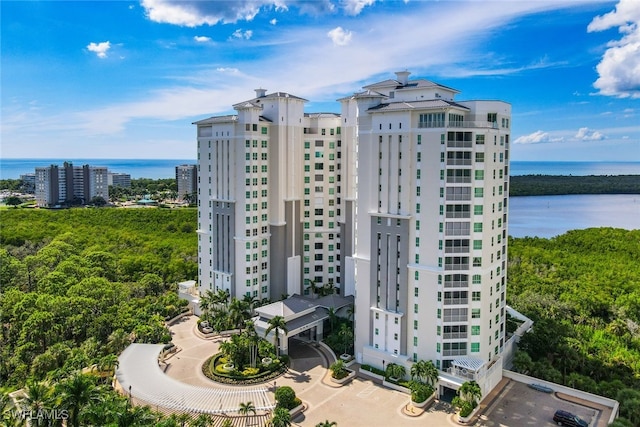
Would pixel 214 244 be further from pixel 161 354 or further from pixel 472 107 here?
pixel 472 107

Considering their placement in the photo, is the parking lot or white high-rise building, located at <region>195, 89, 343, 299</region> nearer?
the parking lot

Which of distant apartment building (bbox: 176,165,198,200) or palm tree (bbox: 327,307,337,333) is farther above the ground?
distant apartment building (bbox: 176,165,198,200)

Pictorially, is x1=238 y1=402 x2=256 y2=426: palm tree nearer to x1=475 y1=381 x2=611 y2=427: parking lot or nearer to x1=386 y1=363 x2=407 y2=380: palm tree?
x1=386 y1=363 x2=407 y2=380: palm tree

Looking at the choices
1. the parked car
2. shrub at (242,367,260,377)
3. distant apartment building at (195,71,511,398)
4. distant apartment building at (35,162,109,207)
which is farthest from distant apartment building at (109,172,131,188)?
the parked car

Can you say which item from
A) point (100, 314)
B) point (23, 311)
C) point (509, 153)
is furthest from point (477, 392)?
point (23, 311)

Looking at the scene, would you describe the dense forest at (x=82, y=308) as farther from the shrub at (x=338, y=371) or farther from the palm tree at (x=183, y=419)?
the shrub at (x=338, y=371)

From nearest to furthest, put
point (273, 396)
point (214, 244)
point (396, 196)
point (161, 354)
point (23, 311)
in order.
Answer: point (273, 396)
point (396, 196)
point (161, 354)
point (23, 311)
point (214, 244)
